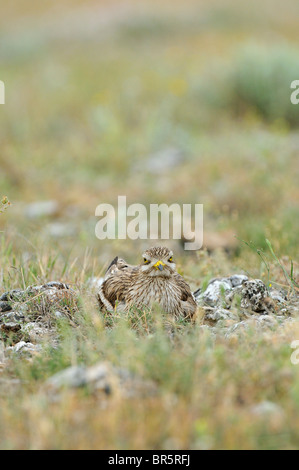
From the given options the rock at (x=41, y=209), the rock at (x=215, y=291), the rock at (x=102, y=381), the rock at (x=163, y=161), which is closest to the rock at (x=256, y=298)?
the rock at (x=215, y=291)

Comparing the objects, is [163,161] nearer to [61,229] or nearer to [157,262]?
[61,229]

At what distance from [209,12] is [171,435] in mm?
28011

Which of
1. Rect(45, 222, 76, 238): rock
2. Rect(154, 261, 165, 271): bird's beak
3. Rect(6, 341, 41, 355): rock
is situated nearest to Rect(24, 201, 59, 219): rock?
Rect(45, 222, 76, 238): rock

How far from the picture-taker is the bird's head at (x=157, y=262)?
484 centimetres

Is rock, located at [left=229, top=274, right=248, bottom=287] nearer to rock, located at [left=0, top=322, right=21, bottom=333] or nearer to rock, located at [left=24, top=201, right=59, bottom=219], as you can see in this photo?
rock, located at [left=0, top=322, right=21, bottom=333]

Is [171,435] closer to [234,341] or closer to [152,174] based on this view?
[234,341]

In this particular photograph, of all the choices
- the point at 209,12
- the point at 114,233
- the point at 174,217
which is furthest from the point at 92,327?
the point at 209,12

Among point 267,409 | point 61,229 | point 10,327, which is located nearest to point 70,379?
point 267,409

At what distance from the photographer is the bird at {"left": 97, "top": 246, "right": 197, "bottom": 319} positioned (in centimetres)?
475

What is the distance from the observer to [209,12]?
28703 mm

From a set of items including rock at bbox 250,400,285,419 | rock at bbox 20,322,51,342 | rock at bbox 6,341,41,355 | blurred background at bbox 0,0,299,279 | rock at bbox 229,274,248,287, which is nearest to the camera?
rock at bbox 250,400,285,419

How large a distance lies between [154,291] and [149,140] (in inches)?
351

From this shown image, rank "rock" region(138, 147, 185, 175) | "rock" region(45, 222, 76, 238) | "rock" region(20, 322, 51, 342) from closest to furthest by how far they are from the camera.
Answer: "rock" region(20, 322, 51, 342) < "rock" region(45, 222, 76, 238) < "rock" region(138, 147, 185, 175)

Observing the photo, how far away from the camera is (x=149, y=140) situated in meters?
13.4
